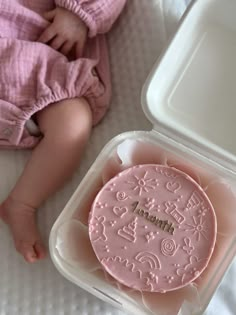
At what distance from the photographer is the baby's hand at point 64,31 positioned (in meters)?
0.99

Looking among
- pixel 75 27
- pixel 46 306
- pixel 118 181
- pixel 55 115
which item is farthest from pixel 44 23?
pixel 46 306

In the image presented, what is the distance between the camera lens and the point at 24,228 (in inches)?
37.0

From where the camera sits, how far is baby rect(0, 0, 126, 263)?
3.09 feet

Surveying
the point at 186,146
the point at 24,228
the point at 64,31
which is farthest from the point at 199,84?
the point at 24,228

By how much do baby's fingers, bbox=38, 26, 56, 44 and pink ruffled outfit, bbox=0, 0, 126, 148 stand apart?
1 centimetres

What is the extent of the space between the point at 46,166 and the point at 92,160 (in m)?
0.08

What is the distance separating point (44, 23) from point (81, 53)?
0.07 m

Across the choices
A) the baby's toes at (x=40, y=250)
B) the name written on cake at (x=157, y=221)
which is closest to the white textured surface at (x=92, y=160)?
the baby's toes at (x=40, y=250)

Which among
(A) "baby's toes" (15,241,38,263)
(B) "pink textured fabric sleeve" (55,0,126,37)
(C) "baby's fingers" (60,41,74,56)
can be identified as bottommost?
(A) "baby's toes" (15,241,38,263)

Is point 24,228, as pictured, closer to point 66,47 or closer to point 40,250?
point 40,250

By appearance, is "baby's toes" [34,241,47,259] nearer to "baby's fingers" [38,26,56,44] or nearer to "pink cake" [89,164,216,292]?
"pink cake" [89,164,216,292]

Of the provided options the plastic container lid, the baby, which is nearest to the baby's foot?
→ the baby

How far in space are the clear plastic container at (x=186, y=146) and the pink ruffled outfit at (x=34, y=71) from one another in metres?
0.10

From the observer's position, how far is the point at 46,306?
35.6 inches
